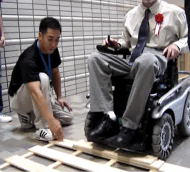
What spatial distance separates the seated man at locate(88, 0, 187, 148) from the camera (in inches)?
56.8

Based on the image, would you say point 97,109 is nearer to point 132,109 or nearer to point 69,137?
point 132,109

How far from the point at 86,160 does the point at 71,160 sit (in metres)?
0.09

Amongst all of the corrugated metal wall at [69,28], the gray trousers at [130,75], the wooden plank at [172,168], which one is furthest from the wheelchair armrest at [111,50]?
the corrugated metal wall at [69,28]

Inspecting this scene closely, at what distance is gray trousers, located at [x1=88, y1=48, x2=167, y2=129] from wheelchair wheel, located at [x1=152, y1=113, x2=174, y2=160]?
0.41 ft

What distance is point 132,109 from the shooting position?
1.46m

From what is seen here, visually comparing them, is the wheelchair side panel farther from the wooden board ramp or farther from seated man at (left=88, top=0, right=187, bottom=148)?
the wooden board ramp

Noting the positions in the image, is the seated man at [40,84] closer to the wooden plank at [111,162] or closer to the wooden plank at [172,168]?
the wooden plank at [111,162]

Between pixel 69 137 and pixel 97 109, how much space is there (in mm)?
526

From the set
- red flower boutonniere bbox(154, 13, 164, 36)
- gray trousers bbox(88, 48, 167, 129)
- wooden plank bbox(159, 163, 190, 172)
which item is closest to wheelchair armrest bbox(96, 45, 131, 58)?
gray trousers bbox(88, 48, 167, 129)

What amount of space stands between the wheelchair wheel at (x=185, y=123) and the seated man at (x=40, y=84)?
0.91m

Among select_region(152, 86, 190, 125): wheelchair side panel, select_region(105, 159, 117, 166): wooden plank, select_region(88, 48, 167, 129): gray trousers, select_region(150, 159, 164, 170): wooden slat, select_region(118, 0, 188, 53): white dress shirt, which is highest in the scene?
select_region(118, 0, 188, 53): white dress shirt

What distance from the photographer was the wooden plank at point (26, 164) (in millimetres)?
1422

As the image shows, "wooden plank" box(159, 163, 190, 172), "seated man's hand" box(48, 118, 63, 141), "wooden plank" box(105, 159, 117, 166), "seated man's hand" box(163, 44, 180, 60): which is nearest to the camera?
"wooden plank" box(159, 163, 190, 172)

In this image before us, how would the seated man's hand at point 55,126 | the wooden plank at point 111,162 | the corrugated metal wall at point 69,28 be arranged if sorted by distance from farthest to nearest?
1. the corrugated metal wall at point 69,28
2. the seated man's hand at point 55,126
3. the wooden plank at point 111,162
